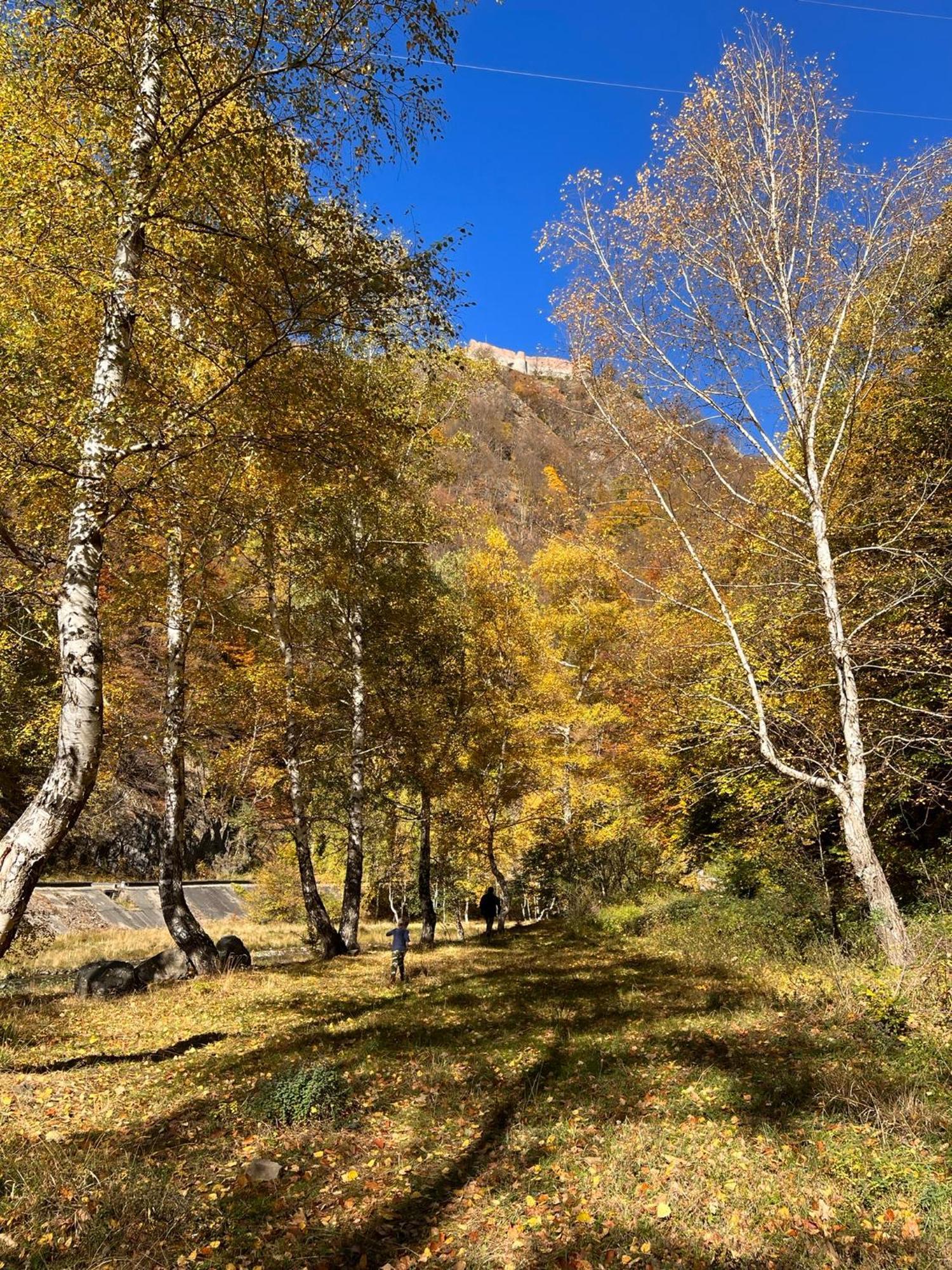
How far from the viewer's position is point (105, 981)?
402 inches

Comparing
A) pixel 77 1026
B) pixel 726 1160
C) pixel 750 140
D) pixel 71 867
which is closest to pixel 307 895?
pixel 77 1026

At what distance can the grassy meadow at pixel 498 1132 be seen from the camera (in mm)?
3854

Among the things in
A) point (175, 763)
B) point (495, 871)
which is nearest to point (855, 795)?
point (175, 763)

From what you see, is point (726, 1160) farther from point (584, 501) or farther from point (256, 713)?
point (256, 713)

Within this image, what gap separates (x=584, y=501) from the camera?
33.4 feet

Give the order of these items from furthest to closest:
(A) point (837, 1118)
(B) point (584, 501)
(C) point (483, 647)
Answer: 1. (C) point (483, 647)
2. (B) point (584, 501)
3. (A) point (837, 1118)

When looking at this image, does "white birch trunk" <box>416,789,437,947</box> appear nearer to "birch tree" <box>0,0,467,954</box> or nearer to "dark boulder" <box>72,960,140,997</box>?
"dark boulder" <box>72,960,140,997</box>

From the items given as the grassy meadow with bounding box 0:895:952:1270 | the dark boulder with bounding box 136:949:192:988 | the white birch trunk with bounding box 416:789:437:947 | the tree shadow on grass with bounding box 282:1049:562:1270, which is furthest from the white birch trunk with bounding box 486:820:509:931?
the tree shadow on grass with bounding box 282:1049:562:1270

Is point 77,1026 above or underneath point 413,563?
underneath

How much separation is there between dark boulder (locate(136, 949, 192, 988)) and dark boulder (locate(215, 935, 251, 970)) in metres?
0.75

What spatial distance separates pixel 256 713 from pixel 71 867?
21707 mm

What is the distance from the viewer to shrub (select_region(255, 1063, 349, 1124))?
555 centimetres

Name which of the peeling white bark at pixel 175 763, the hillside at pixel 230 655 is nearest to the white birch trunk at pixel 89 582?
the peeling white bark at pixel 175 763

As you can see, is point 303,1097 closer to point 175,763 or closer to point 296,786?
point 175,763
